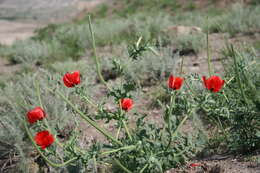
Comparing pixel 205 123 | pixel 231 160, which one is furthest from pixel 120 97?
pixel 205 123

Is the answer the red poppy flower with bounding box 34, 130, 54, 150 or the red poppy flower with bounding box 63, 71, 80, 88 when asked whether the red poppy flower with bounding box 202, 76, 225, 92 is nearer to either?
the red poppy flower with bounding box 63, 71, 80, 88

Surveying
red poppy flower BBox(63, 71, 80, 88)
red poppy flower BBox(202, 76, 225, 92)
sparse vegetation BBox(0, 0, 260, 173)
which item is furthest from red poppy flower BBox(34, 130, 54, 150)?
red poppy flower BBox(202, 76, 225, 92)

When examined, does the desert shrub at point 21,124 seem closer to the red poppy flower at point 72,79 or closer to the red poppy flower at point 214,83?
the red poppy flower at point 72,79

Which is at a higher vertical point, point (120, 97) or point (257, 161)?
point (120, 97)

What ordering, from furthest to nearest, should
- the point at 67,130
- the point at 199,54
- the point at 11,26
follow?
the point at 11,26, the point at 199,54, the point at 67,130

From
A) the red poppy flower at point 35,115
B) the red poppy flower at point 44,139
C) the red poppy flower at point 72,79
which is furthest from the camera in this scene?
the red poppy flower at point 72,79

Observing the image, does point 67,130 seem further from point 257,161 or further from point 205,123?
point 257,161

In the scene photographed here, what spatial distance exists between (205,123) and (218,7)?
12.8m

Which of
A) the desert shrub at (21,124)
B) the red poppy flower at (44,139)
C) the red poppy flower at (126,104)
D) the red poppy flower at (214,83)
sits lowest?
the desert shrub at (21,124)

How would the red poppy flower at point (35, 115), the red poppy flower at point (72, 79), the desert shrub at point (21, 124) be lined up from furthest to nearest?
the desert shrub at point (21, 124) → the red poppy flower at point (72, 79) → the red poppy flower at point (35, 115)

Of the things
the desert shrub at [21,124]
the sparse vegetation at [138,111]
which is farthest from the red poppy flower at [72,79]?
the desert shrub at [21,124]

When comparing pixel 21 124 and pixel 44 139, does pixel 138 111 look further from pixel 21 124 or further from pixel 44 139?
pixel 44 139

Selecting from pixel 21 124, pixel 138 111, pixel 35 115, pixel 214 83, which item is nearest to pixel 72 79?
pixel 35 115

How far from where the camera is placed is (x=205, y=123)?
2406mm
